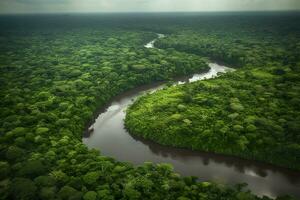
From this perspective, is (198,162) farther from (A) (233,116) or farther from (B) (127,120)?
(B) (127,120)

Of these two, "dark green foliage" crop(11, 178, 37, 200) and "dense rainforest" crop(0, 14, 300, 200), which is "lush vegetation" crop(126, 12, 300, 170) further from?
"dark green foliage" crop(11, 178, 37, 200)

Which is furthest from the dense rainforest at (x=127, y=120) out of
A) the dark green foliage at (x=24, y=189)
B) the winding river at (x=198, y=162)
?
the winding river at (x=198, y=162)

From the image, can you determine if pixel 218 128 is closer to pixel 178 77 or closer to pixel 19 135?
pixel 19 135

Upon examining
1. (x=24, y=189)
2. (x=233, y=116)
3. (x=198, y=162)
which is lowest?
(x=198, y=162)

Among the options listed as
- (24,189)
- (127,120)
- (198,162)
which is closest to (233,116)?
(198,162)

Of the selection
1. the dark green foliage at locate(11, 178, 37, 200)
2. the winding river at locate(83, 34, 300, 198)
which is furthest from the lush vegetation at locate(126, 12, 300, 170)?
the dark green foliage at locate(11, 178, 37, 200)

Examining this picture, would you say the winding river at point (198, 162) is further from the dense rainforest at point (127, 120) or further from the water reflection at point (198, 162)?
the dense rainforest at point (127, 120)

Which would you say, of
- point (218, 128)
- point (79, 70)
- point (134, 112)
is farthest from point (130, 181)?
point (79, 70)

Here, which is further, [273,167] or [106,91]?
[106,91]
